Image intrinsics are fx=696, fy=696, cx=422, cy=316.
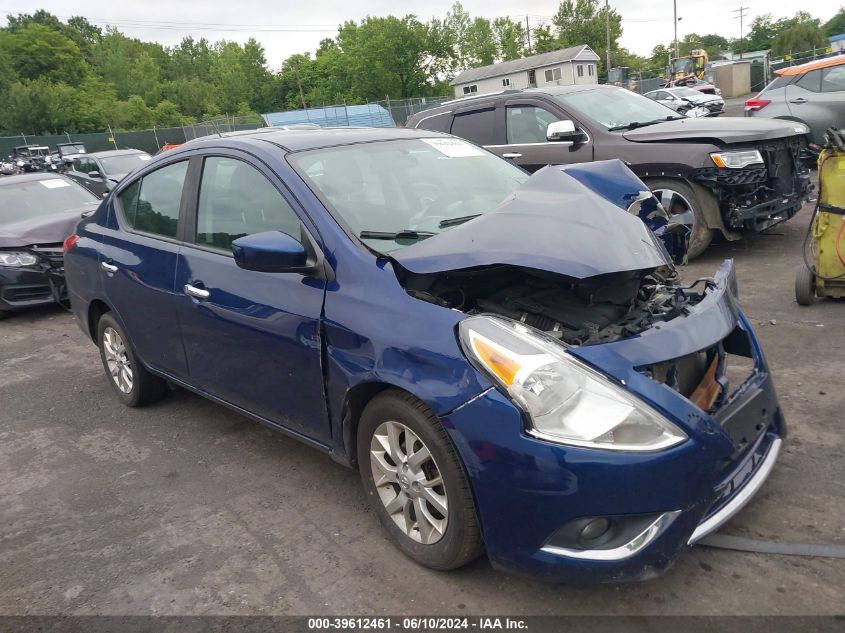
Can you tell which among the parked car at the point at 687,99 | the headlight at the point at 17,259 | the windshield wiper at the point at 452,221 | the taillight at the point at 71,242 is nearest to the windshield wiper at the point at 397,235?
the windshield wiper at the point at 452,221

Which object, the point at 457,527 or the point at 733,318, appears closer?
the point at 457,527

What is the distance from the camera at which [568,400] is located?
2309 millimetres

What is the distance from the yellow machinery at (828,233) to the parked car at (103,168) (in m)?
13.9

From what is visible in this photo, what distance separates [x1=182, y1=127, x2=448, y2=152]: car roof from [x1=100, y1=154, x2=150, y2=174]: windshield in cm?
1330

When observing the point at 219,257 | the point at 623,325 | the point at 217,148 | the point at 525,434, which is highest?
the point at 217,148

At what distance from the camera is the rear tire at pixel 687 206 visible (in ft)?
22.3

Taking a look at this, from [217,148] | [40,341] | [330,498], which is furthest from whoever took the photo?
[40,341]

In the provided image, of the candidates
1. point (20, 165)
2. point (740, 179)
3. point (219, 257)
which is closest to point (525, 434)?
point (219, 257)

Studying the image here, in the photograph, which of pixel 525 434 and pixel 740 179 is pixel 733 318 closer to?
pixel 525 434

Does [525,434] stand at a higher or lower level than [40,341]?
higher

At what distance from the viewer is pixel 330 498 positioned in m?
3.46

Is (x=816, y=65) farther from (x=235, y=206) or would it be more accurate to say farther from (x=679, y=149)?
(x=235, y=206)

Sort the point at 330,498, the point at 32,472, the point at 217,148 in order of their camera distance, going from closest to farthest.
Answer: the point at 330,498 → the point at 217,148 → the point at 32,472

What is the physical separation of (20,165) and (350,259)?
3018cm
